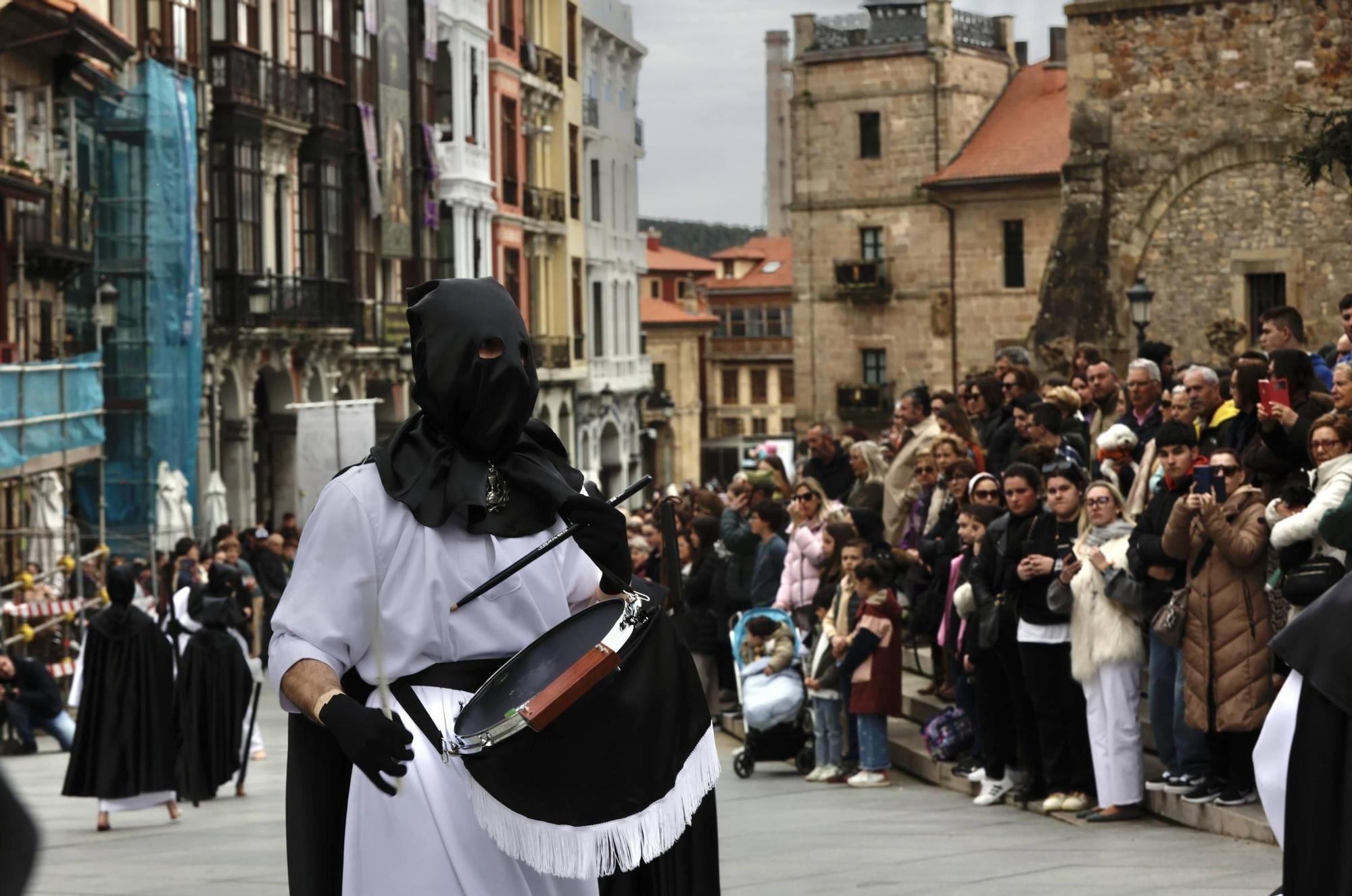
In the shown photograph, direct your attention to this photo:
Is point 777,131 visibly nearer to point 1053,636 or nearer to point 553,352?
point 553,352

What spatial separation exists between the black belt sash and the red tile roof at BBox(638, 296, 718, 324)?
86480 mm

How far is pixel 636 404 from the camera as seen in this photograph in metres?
64.3

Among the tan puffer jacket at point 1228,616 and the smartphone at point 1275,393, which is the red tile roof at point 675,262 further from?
the tan puffer jacket at point 1228,616

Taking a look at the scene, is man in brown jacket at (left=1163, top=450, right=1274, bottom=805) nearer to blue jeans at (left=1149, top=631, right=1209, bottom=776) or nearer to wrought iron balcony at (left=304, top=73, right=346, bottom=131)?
blue jeans at (left=1149, top=631, right=1209, bottom=776)

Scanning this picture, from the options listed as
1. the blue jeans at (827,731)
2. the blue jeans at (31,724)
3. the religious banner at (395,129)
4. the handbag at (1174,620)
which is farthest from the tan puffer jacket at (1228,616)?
the religious banner at (395,129)

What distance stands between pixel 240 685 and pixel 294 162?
25799 millimetres

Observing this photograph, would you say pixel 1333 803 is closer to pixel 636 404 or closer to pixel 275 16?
pixel 275 16

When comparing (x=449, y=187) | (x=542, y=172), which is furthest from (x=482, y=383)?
(x=542, y=172)

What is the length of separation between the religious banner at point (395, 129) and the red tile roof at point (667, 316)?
45.7 meters

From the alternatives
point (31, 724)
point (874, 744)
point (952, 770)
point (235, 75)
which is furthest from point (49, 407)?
point (952, 770)

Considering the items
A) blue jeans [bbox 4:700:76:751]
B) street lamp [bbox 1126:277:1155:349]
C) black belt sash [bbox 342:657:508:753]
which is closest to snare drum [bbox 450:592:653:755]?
black belt sash [bbox 342:657:508:753]

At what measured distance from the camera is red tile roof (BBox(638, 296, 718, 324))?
91.8 metres

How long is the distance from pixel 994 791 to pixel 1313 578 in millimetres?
3228

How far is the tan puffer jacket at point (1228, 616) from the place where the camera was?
31.9 feet
